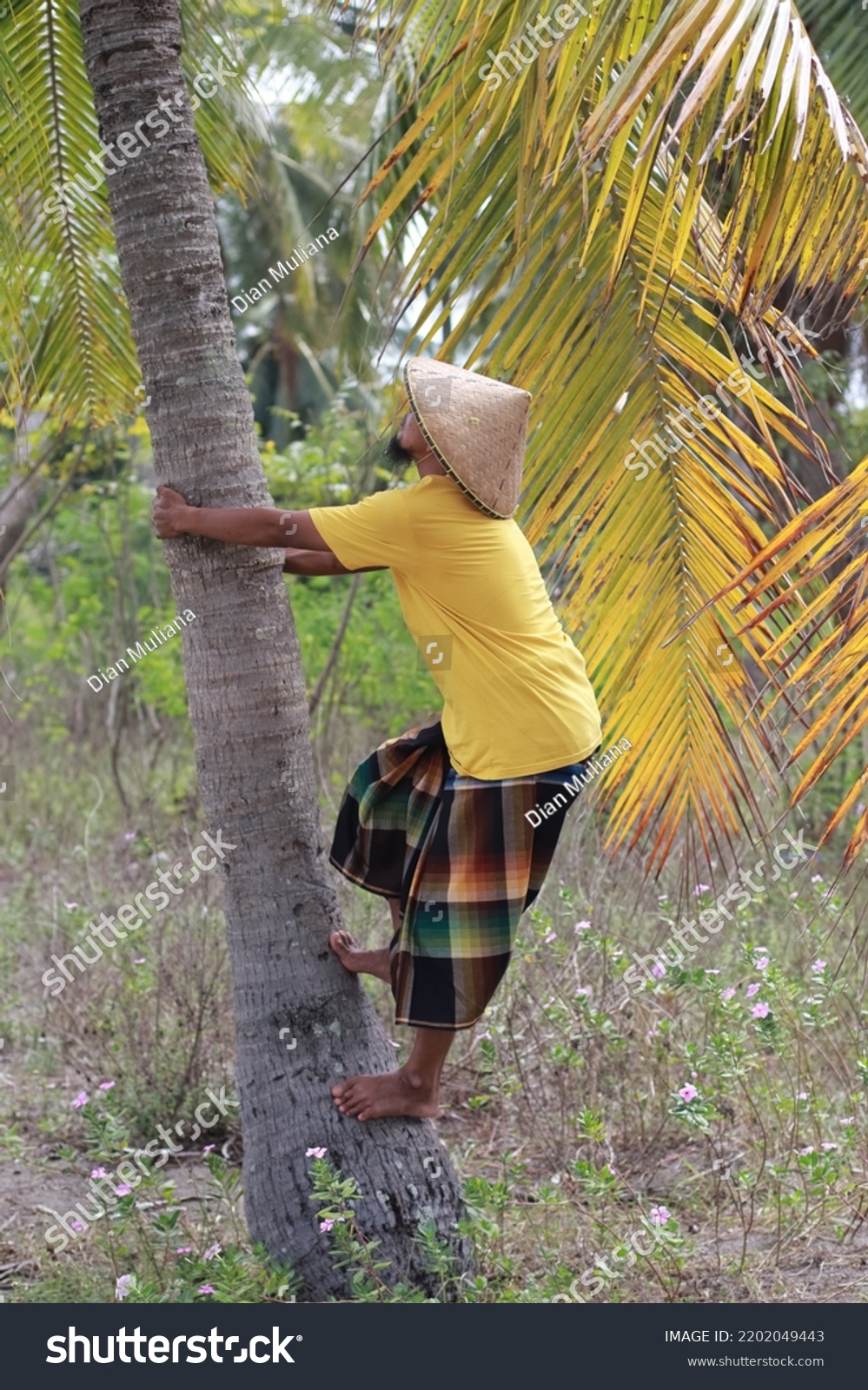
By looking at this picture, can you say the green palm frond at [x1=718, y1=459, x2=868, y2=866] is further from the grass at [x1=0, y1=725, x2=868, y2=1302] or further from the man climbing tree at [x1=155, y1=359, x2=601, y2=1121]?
the man climbing tree at [x1=155, y1=359, x2=601, y2=1121]

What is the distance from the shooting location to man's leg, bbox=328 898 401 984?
11.3ft

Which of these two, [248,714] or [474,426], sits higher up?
[474,426]

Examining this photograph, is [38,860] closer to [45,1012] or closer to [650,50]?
[45,1012]

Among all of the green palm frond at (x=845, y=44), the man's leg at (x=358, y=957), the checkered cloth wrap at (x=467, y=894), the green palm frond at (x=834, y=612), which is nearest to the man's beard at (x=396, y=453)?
the checkered cloth wrap at (x=467, y=894)

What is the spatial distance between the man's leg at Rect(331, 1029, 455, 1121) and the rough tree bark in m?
0.04

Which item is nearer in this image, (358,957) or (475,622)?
(475,622)

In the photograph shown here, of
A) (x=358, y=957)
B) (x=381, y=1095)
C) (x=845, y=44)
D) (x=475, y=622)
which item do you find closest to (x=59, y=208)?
(x=475, y=622)

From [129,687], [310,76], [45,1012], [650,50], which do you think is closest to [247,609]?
[650,50]

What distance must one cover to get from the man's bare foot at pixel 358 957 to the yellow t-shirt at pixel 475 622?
21.0 inches

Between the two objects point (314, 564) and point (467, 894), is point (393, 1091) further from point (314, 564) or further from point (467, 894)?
point (314, 564)

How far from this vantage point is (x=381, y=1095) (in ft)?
11.3

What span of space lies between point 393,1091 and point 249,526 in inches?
56.4

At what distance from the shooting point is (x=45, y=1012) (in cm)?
566

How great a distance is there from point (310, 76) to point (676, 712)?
12352 millimetres
